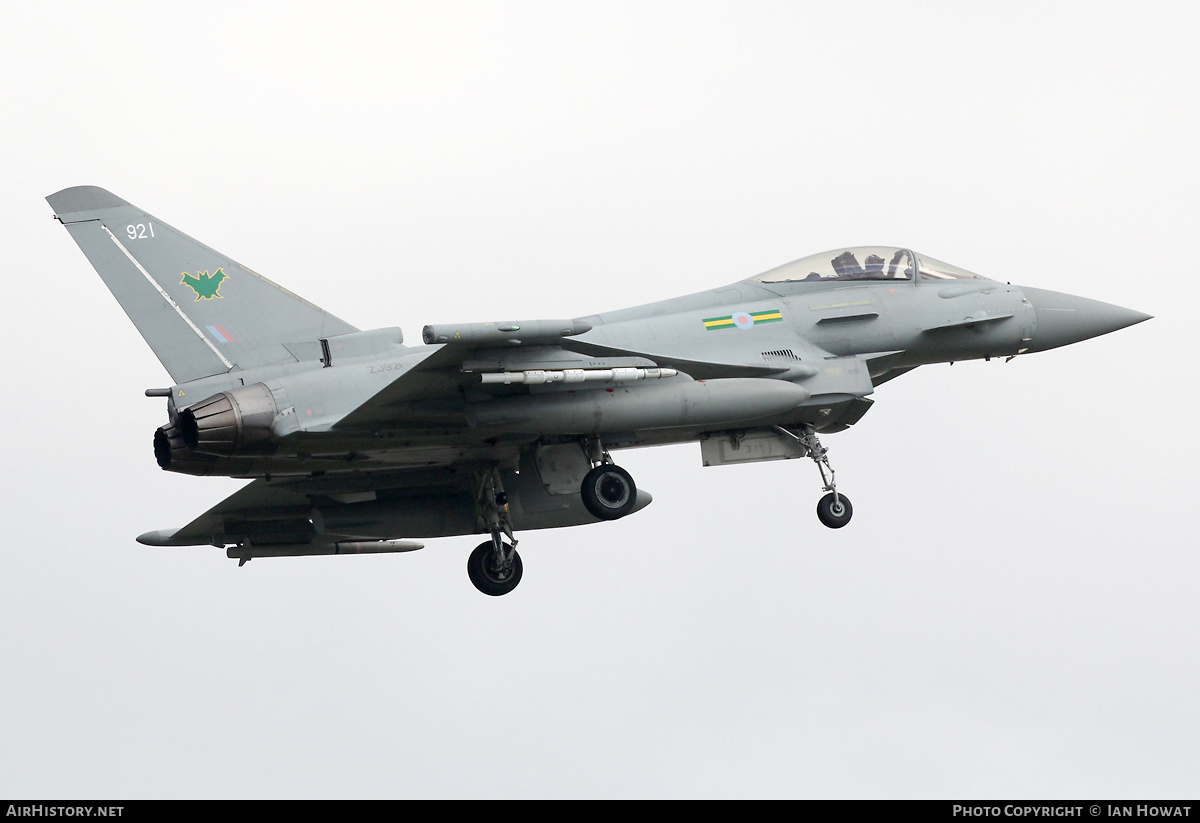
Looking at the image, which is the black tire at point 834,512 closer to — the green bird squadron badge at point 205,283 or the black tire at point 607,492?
the black tire at point 607,492

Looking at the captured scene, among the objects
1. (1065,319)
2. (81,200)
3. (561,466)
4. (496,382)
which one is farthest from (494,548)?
(1065,319)

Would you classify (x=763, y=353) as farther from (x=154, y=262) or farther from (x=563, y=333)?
(x=154, y=262)

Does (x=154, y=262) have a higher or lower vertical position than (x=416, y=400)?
higher

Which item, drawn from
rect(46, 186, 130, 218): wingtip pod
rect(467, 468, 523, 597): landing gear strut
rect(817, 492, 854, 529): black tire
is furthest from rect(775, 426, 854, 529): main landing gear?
rect(46, 186, 130, 218): wingtip pod

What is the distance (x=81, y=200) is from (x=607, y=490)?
679cm

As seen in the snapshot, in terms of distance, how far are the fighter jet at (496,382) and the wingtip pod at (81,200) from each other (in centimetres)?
2

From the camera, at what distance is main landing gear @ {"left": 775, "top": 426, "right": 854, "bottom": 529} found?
20281 mm

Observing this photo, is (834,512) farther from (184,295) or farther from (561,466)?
(184,295)

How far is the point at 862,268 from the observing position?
21.0 meters
